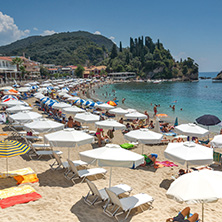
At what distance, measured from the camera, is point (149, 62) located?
115 metres

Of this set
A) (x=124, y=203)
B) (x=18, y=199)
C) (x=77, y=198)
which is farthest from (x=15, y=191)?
(x=124, y=203)

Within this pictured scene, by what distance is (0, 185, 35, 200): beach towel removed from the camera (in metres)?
5.37

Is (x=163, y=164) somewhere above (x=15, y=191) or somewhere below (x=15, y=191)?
below

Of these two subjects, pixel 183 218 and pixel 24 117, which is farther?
pixel 24 117

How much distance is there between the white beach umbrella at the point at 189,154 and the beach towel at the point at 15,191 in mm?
4063

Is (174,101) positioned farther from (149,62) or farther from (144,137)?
(149,62)

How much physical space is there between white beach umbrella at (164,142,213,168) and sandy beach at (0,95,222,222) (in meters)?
1.08

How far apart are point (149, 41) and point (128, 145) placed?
402 ft

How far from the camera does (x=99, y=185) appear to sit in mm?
6680

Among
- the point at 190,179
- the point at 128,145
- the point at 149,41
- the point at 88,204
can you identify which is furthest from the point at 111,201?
the point at 149,41

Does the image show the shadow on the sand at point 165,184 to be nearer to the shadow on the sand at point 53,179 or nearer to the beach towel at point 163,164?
the beach towel at point 163,164

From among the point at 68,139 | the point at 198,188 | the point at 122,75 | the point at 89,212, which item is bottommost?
the point at 89,212

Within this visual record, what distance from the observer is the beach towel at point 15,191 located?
5.37 metres

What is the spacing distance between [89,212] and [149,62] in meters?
115
